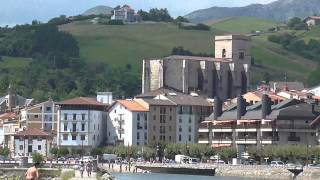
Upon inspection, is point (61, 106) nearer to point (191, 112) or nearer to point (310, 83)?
point (191, 112)

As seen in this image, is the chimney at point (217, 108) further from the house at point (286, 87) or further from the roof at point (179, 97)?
the house at point (286, 87)

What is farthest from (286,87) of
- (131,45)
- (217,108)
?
(131,45)

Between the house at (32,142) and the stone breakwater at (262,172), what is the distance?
26063 millimetres

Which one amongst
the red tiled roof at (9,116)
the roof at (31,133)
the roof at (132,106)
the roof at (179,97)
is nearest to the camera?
the roof at (31,133)

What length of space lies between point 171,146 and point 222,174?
17022 mm

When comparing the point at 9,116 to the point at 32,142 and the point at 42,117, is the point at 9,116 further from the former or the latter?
the point at 32,142

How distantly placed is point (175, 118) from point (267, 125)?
1660 cm

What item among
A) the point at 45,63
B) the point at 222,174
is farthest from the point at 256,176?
the point at 45,63

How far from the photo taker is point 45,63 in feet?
570

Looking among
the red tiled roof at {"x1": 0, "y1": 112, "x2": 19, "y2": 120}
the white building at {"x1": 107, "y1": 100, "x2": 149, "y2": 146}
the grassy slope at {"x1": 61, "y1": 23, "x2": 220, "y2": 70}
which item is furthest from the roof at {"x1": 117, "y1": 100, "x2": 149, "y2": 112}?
the grassy slope at {"x1": 61, "y1": 23, "x2": 220, "y2": 70}

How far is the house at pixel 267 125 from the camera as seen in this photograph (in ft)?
331

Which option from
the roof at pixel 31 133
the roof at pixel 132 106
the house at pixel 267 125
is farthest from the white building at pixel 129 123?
the house at pixel 267 125

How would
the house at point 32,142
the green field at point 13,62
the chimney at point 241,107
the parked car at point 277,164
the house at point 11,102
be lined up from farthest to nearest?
the green field at point 13,62, the house at point 11,102, the house at point 32,142, the chimney at point 241,107, the parked car at point 277,164

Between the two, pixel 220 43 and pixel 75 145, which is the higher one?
pixel 220 43
